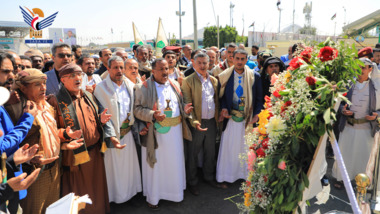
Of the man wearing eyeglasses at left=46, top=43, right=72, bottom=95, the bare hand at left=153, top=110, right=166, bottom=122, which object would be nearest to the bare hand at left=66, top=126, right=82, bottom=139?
the bare hand at left=153, top=110, right=166, bottom=122

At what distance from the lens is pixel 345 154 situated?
165 inches

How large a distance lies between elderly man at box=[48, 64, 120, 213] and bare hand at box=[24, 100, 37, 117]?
0.39 meters

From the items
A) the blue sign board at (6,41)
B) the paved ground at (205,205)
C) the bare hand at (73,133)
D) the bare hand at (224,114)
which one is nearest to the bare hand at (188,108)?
the bare hand at (224,114)

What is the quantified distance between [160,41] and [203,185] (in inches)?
240

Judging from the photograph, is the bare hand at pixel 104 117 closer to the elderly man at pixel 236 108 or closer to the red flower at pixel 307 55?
the elderly man at pixel 236 108

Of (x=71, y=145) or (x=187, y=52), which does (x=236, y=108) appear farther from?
(x=187, y=52)

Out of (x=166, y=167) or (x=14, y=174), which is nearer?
(x=14, y=174)

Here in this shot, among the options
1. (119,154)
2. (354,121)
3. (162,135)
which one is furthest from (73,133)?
(354,121)

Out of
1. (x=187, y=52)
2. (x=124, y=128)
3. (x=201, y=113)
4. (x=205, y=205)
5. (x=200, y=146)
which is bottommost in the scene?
(x=205, y=205)

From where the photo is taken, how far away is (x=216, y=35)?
141ft

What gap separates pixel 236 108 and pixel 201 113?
606 mm

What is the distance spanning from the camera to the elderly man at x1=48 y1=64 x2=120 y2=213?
2.83 metres

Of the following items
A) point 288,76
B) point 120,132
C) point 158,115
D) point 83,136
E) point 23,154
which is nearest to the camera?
point 288,76

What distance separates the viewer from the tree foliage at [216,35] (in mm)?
43406
